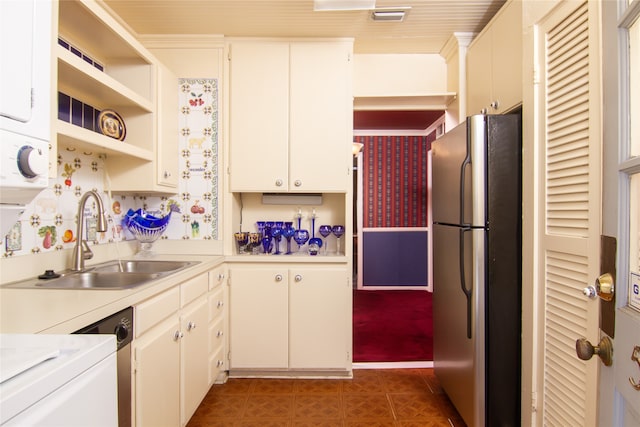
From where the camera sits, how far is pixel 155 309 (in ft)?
4.58

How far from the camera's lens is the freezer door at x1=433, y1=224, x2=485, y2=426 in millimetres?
1599

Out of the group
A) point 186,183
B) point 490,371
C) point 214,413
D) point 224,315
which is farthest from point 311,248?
point 490,371

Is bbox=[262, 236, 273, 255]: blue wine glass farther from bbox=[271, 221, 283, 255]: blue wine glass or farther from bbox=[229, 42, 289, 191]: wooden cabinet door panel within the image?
bbox=[229, 42, 289, 191]: wooden cabinet door panel

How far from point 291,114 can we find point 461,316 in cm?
166

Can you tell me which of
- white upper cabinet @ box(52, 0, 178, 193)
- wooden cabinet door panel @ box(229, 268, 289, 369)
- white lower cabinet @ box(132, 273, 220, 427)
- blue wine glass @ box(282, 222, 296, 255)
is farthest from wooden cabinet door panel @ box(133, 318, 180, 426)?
blue wine glass @ box(282, 222, 296, 255)

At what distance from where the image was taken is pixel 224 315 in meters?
2.27

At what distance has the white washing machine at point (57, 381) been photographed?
21.4 inches

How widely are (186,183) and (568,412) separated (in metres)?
2.36

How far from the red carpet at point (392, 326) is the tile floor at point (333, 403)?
0.32 meters

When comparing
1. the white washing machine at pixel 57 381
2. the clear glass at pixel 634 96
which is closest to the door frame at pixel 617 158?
the clear glass at pixel 634 96

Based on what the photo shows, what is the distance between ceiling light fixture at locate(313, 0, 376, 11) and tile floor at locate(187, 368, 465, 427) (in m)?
2.34

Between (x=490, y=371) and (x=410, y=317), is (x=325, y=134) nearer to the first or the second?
(x=490, y=371)

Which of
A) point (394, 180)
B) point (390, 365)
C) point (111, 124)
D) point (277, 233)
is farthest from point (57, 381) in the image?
point (394, 180)

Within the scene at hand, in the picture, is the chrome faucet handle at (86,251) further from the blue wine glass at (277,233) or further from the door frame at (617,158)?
the door frame at (617,158)
